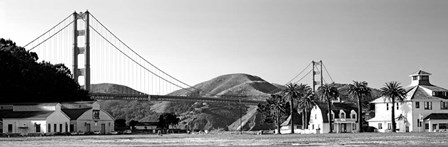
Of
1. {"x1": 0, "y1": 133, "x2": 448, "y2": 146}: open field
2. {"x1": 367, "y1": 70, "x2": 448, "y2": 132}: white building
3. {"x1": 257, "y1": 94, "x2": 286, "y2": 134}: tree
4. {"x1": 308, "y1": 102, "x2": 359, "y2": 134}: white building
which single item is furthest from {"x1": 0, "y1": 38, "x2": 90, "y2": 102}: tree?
{"x1": 367, "y1": 70, "x2": 448, "y2": 132}: white building

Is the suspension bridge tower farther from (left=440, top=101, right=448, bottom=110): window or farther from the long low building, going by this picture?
(left=440, top=101, right=448, bottom=110): window

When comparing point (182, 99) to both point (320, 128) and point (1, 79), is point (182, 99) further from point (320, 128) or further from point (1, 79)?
point (1, 79)

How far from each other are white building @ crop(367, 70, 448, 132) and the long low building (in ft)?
161

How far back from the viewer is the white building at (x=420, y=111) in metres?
123

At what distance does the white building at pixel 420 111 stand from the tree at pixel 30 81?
55.0 m

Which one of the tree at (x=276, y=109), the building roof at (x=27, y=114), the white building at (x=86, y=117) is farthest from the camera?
the tree at (x=276, y=109)

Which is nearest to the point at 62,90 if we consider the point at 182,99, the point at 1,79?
the point at 1,79

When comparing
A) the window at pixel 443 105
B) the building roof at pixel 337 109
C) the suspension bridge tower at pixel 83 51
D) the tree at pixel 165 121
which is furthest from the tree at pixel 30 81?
the window at pixel 443 105

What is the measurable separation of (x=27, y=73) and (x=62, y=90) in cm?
857

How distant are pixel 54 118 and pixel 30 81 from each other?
21185mm

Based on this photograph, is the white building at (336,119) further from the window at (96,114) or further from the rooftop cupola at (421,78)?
the window at (96,114)

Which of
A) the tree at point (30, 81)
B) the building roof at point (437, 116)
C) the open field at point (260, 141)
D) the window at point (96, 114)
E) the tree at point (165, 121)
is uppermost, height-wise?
the tree at point (30, 81)

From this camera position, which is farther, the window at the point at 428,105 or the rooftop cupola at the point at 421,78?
the rooftop cupola at the point at 421,78

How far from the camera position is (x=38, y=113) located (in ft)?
364
